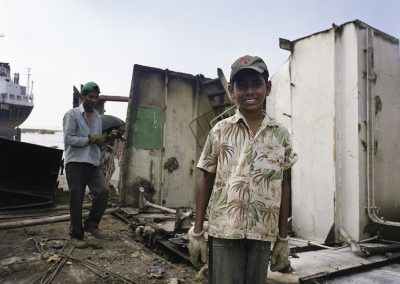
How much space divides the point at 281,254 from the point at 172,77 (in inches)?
218


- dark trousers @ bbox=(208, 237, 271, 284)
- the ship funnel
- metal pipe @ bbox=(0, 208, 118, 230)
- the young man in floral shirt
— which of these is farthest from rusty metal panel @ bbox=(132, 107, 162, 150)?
the ship funnel

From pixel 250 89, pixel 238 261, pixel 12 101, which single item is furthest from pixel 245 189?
pixel 12 101

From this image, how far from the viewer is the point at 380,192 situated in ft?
12.8

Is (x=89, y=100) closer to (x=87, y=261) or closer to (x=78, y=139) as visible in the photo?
(x=78, y=139)

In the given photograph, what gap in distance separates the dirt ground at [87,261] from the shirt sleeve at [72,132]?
4.11ft

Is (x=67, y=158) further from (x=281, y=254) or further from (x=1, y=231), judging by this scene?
(x=281, y=254)

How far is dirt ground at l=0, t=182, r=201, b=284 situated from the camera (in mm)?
3137

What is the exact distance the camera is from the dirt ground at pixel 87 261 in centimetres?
314

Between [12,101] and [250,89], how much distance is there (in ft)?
174

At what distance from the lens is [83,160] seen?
4.19m

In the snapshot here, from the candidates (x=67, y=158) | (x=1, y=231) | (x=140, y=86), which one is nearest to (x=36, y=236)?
(x=1, y=231)

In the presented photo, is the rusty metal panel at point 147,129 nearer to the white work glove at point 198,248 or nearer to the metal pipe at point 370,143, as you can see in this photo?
the metal pipe at point 370,143

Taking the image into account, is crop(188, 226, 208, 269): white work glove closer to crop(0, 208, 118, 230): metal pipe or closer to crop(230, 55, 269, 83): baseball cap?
crop(230, 55, 269, 83): baseball cap

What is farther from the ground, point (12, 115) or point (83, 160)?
point (12, 115)
